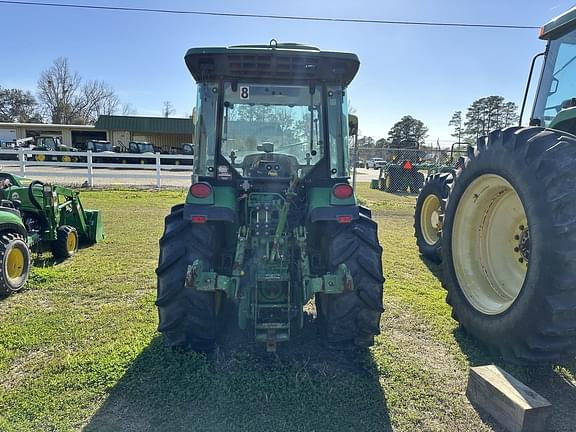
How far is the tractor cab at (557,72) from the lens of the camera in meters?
3.96

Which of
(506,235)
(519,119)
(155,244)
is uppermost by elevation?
(519,119)

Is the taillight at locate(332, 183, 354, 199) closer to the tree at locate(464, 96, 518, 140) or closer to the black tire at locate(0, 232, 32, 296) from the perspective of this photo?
the black tire at locate(0, 232, 32, 296)

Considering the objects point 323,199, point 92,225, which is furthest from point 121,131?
point 323,199

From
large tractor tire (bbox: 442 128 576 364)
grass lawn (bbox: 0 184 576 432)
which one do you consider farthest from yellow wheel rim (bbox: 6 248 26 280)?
large tractor tire (bbox: 442 128 576 364)

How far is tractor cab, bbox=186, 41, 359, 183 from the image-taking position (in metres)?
3.22

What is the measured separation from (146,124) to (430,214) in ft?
127

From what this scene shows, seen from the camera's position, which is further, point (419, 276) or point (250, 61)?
point (419, 276)

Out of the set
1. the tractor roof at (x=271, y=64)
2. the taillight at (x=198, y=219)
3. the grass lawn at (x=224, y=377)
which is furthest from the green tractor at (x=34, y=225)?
the tractor roof at (x=271, y=64)

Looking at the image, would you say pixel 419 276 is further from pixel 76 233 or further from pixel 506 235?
pixel 76 233

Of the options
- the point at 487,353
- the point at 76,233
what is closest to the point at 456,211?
the point at 487,353

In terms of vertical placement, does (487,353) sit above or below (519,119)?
below

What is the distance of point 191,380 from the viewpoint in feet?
9.46

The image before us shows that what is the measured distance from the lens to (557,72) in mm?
4172

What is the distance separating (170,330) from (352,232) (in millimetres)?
1560
